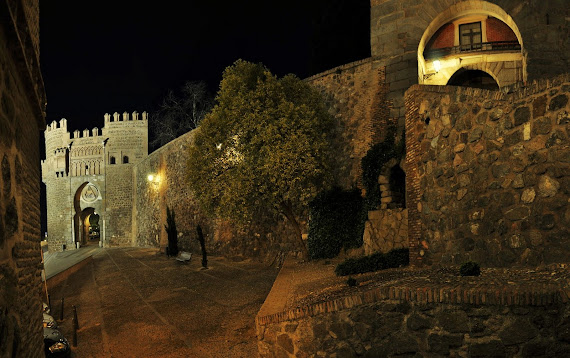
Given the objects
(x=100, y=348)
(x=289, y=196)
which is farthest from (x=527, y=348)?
(x=289, y=196)

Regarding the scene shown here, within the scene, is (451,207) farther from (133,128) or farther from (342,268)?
(133,128)

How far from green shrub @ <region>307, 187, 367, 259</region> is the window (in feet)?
20.3

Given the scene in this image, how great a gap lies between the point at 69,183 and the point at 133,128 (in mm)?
9368

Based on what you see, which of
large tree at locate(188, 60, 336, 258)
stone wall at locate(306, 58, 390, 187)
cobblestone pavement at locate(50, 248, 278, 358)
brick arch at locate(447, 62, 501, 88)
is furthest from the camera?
stone wall at locate(306, 58, 390, 187)

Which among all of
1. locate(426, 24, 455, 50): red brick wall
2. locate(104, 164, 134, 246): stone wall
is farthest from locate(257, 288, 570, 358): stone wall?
locate(104, 164, 134, 246): stone wall

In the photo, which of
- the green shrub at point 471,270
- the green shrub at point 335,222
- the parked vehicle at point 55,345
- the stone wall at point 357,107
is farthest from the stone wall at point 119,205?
the green shrub at point 471,270

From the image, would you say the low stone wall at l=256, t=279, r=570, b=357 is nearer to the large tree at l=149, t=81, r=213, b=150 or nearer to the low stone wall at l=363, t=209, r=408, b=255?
the low stone wall at l=363, t=209, r=408, b=255

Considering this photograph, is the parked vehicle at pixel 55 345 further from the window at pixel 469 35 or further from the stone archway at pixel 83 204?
the stone archway at pixel 83 204

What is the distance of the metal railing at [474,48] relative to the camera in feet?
46.1

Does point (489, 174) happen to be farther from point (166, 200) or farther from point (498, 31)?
point (166, 200)

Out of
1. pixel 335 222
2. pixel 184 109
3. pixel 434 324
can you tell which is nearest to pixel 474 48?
pixel 335 222

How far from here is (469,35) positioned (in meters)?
14.7

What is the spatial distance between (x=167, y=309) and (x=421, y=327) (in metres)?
8.07

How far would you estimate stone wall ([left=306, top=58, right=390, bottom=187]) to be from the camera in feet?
48.6
